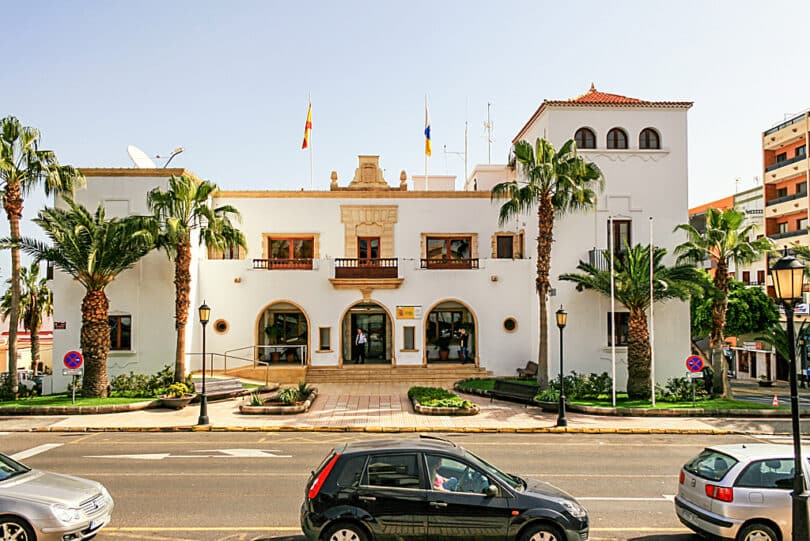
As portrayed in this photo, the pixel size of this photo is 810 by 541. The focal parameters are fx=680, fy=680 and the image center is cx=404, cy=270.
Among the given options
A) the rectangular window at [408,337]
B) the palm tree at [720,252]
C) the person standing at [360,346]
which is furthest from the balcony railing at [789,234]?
the person standing at [360,346]

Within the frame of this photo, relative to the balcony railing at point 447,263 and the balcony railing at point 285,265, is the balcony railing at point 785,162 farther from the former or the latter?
the balcony railing at point 285,265

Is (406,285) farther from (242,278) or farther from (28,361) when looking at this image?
(28,361)

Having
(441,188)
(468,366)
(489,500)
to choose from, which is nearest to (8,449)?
(489,500)

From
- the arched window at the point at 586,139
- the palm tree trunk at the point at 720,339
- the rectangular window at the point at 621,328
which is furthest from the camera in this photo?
the arched window at the point at 586,139

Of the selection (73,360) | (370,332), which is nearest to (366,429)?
(73,360)

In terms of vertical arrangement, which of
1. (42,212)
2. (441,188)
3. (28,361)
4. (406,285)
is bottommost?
(28,361)

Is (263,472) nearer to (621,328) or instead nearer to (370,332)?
(621,328)

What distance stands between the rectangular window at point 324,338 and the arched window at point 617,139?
589 inches

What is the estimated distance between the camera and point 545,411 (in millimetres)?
23625

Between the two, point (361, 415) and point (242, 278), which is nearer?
point (361, 415)

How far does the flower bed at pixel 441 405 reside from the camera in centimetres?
2253

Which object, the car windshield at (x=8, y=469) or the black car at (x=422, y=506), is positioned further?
the car windshield at (x=8, y=469)

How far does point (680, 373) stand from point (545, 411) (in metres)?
8.85

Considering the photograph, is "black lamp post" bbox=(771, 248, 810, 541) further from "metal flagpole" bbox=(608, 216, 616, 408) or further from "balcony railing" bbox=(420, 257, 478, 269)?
"balcony railing" bbox=(420, 257, 478, 269)
